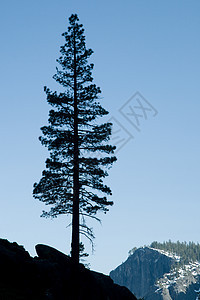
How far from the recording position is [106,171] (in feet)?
75.7

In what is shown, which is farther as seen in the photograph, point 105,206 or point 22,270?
point 105,206

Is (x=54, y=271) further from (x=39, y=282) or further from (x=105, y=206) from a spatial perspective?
(x=105, y=206)

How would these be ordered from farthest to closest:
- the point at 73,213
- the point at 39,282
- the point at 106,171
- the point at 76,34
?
the point at 76,34 < the point at 106,171 < the point at 73,213 < the point at 39,282

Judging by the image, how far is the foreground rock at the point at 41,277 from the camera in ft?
60.4

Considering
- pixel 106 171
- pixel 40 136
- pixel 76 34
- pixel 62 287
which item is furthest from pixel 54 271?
pixel 76 34

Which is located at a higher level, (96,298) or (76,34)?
(76,34)

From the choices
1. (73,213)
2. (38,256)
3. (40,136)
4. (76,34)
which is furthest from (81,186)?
(76,34)

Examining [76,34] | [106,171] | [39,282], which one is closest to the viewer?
[39,282]

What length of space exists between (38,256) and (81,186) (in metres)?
6.03

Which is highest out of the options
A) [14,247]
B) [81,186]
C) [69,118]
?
[69,118]

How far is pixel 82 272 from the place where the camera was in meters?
23.6

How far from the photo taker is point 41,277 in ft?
66.0

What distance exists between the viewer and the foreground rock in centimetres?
1842

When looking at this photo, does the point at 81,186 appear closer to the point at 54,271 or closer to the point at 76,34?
the point at 54,271
